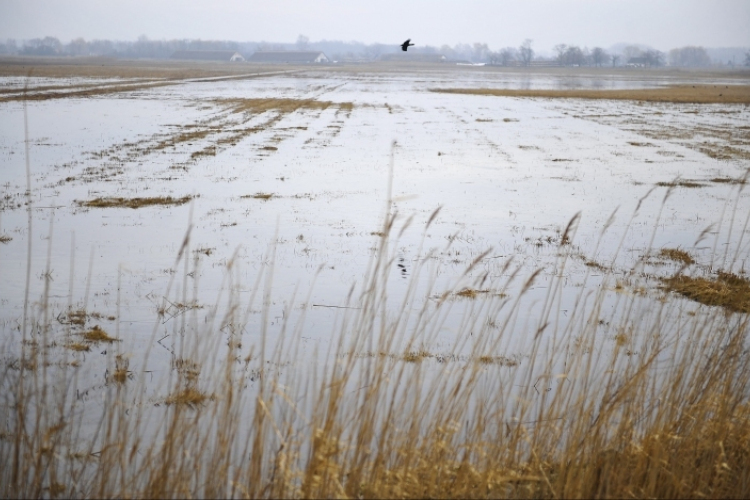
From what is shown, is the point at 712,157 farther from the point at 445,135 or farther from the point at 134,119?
the point at 134,119

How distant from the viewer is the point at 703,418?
479 cm

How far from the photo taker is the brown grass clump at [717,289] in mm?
8719

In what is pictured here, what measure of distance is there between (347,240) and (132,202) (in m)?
4.94

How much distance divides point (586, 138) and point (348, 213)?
16.8 metres

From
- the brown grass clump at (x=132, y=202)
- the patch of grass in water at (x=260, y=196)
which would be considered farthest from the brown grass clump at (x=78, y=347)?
the patch of grass in water at (x=260, y=196)

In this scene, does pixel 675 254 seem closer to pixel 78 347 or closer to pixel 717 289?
pixel 717 289

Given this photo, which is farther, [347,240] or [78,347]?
[347,240]

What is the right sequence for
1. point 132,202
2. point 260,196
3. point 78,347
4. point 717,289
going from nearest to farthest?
point 78,347
point 717,289
point 132,202
point 260,196

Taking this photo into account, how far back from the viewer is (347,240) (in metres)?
12.3

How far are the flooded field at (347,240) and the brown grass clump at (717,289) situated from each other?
5cm

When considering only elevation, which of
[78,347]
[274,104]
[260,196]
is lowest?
[78,347]

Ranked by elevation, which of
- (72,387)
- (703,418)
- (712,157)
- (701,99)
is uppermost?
(701,99)

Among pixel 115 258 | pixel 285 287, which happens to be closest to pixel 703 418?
pixel 285 287

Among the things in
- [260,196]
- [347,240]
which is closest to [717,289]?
[347,240]
